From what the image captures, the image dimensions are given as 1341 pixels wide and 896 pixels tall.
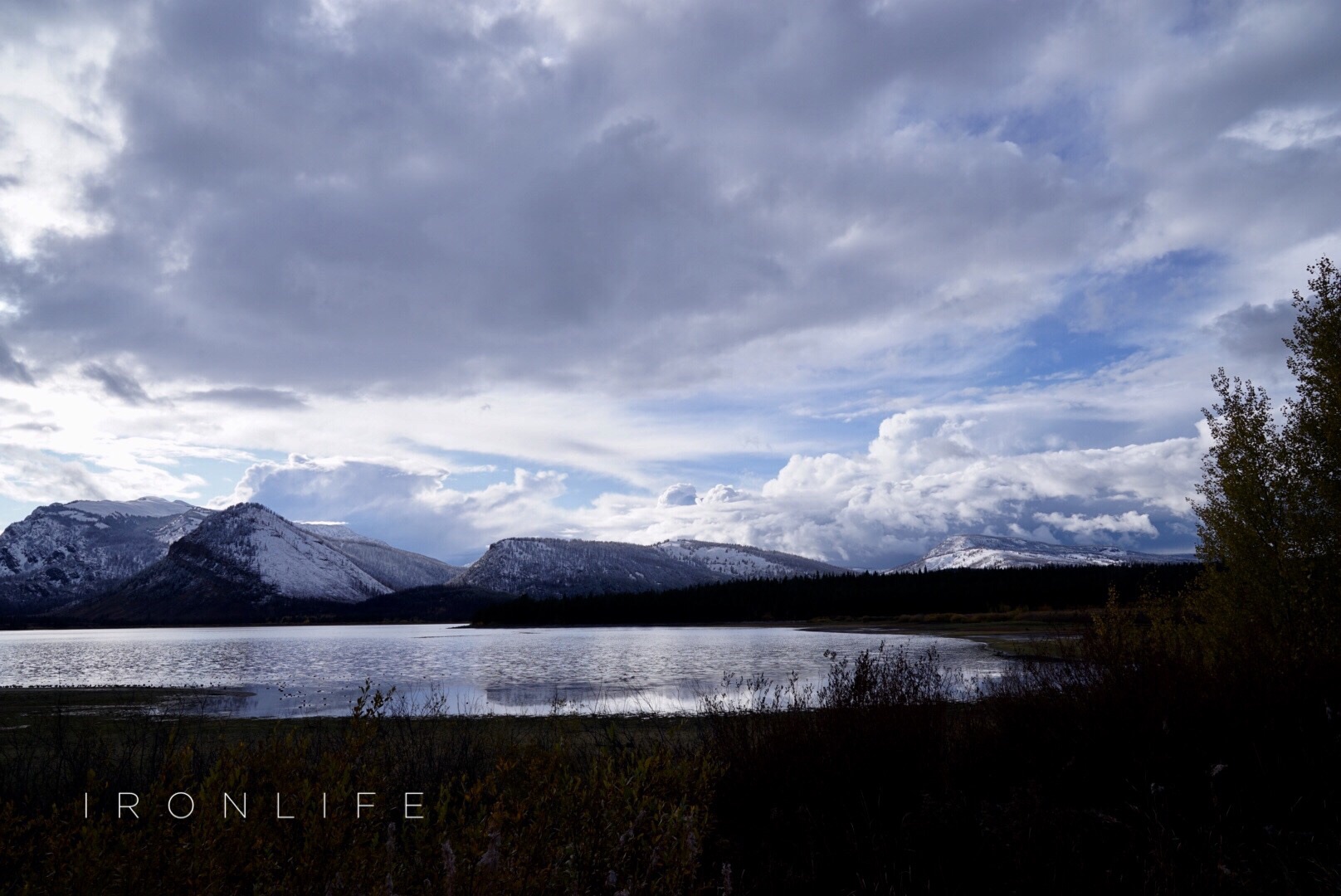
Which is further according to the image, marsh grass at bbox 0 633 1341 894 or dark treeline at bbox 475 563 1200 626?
dark treeline at bbox 475 563 1200 626

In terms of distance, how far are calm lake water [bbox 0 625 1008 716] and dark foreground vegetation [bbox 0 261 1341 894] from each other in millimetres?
6541

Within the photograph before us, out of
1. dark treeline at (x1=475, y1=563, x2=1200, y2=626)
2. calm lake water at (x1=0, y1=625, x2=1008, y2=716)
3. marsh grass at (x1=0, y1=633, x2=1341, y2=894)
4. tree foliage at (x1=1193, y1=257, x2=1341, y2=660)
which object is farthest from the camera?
dark treeline at (x1=475, y1=563, x2=1200, y2=626)

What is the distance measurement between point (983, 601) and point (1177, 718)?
132 meters

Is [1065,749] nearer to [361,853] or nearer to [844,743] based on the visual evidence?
[844,743]

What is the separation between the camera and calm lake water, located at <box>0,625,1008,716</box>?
29.9 meters

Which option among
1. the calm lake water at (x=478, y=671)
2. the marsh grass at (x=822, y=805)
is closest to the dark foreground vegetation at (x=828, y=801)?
the marsh grass at (x=822, y=805)

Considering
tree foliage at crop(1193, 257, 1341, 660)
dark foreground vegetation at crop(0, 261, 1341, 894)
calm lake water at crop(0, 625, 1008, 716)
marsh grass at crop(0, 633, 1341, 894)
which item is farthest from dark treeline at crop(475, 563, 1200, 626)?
marsh grass at crop(0, 633, 1341, 894)

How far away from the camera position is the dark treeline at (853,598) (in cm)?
12812

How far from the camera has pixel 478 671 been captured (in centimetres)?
4709

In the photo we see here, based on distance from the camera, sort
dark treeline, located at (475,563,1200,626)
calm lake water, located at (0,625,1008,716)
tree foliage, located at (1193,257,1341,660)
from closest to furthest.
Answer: tree foliage, located at (1193,257,1341,660)
calm lake water, located at (0,625,1008,716)
dark treeline, located at (475,563,1200,626)

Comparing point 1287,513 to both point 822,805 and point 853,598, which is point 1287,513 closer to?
point 822,805

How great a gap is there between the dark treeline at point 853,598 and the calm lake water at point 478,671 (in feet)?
216

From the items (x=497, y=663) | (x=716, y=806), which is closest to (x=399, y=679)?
(x=497, y=663)

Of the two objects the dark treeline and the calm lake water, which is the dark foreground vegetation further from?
the dark treeline
